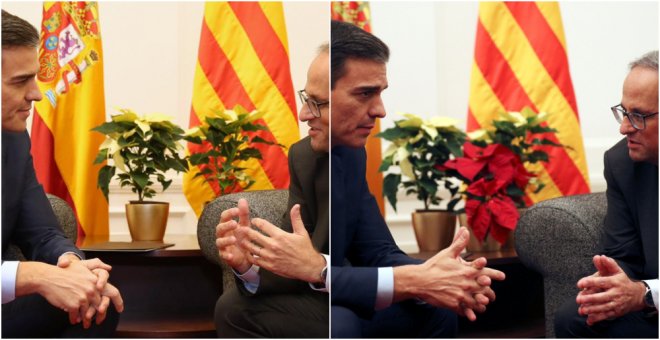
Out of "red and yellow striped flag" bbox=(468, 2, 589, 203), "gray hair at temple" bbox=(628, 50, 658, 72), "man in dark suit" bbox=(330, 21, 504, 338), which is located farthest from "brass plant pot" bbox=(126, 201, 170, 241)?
Result: "gray hair at temple" bbox=(628, 50, 658, 72)

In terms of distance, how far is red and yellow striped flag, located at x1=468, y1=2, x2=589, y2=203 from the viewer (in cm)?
107

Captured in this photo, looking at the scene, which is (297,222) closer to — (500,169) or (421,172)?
(421,172)

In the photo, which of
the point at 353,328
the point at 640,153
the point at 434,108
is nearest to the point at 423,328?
the point at 353,328

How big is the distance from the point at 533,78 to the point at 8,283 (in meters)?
0.80

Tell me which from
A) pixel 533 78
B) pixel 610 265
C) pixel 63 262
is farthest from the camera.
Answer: pixel 533 78

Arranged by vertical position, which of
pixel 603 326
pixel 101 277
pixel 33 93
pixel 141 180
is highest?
pixel 33 93

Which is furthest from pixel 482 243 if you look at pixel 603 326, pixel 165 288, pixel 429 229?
pixel 165 288

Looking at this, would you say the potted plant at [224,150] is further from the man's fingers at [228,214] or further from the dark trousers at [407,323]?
the dark trousers at [407,323]

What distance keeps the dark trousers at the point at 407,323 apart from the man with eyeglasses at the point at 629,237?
7.2 inches

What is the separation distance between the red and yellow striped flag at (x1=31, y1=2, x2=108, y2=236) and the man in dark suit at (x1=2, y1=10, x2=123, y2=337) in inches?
0.8

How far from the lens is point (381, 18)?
924mm

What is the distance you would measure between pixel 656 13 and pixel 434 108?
0.38 metres

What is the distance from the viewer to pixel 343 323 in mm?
896

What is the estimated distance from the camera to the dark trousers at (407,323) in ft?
3.00
